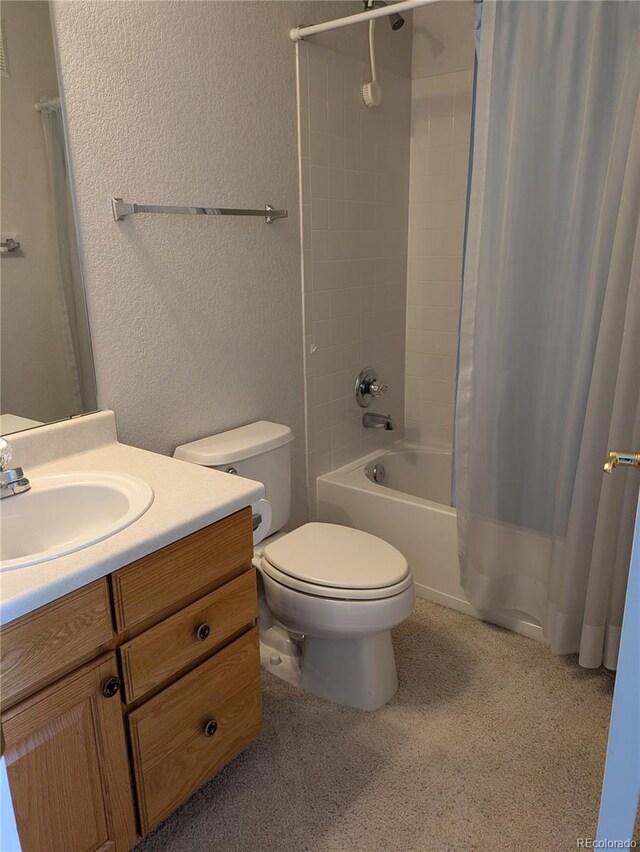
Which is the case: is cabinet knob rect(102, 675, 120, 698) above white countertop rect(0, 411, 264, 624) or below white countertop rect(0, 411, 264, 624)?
below

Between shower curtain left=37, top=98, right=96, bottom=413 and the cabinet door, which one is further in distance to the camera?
shower curtain left=37, top=98, right=96, bottom=413

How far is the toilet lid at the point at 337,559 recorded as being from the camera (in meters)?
1.73

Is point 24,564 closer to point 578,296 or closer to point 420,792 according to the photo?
point 420,792

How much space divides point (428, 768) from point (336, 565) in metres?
0.56

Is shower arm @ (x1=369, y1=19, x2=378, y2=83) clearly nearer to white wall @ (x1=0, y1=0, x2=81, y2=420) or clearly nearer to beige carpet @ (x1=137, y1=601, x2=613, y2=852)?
white wall @ (x1=0, y1=0, x2=81, y2=420)

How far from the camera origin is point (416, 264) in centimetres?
282

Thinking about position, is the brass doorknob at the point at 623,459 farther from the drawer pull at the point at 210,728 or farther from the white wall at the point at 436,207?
the white wall at the point at 436,207

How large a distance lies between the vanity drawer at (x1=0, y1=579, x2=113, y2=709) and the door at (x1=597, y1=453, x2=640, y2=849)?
855mm

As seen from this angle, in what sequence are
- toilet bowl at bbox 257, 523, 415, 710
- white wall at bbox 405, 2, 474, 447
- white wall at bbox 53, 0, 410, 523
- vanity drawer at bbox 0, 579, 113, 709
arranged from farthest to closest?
white wall at bbox 405, 2, 474, 447
toilet bowl at bbox 257, 523, 415, 710
white wall at bbox 53, 0, 410, 523
vanity drawer at bbox 0, 579, 113, 709

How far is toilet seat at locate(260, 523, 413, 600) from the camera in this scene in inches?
67.5

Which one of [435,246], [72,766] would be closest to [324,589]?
[72,766]

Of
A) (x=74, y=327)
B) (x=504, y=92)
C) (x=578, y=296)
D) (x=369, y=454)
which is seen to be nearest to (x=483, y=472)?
(x=578, y=296)

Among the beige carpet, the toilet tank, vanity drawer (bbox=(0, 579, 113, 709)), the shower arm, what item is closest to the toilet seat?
the toilet tank

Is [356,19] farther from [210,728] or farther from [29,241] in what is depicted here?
[210,728]
